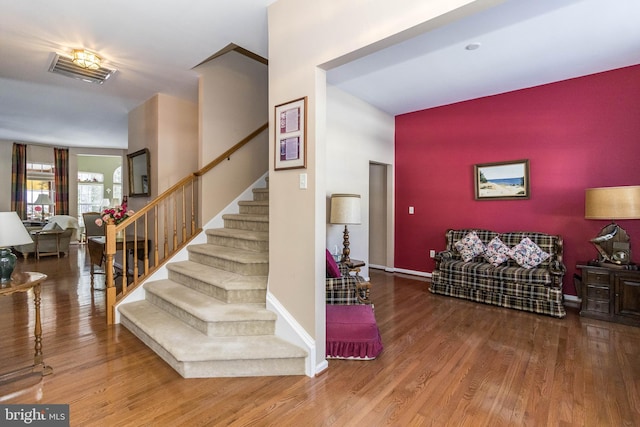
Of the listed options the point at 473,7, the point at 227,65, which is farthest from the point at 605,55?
the point at 227,65

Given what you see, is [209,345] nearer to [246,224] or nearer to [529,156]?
[246,224]

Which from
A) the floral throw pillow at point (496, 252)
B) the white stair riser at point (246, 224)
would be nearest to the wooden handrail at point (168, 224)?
the white stair riser at point (246, 224)

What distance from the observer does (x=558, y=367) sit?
237 centimetres

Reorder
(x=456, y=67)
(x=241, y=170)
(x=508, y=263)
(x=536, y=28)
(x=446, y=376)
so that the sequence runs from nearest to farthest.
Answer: (x=446, y=376) < (x=536, y=28) < (x=456, y=67) < (x=508, y=263) < (x=241, y=170)

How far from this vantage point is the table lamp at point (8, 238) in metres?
2.05

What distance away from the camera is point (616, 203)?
10.4 ft

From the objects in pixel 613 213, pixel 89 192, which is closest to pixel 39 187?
pixel 89 192

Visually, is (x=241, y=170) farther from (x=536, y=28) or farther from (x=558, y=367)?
(x=558, y=367)

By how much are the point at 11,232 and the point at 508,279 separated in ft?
15.2

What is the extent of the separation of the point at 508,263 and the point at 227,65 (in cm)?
456

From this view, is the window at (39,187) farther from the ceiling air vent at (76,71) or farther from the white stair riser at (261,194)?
the white stair riser at (261,194)

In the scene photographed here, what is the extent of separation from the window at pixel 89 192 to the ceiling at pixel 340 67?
19.1ft

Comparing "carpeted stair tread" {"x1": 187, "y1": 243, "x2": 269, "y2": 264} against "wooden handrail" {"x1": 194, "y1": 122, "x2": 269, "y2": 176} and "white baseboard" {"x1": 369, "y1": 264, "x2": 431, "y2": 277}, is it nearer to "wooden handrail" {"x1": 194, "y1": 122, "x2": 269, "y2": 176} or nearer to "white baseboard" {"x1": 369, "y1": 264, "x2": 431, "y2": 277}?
"wooden handrail" {"x1": 194, "y1": 122, "x2": 269, "y2": 176}

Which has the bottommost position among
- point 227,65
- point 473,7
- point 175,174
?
point 175,174
